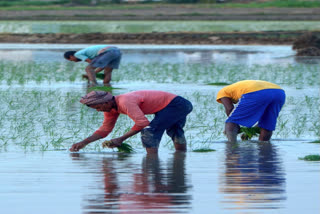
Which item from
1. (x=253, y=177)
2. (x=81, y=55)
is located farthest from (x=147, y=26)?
(x=253, y=177)

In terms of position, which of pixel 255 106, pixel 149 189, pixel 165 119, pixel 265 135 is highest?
pixel 255 106

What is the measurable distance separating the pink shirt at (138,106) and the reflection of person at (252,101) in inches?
45.6

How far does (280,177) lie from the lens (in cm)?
762

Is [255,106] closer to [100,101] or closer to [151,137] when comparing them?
[151,137]

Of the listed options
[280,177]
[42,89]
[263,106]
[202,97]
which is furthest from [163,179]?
[42,89]

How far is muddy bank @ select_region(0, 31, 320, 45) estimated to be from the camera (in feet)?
130

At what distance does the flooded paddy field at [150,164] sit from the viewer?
6.50 metres

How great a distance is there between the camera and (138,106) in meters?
8.09

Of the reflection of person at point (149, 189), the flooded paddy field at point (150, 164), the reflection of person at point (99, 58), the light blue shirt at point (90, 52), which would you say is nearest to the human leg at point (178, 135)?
the flooded paddy field at point (150, 164)

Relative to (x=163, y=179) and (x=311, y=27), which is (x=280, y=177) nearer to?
(x=163, y=179)

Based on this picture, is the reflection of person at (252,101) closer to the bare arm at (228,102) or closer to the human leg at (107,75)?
the bare arm at (228,102)

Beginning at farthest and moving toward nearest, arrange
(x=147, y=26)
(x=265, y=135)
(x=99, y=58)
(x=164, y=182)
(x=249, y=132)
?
(x=147, y=26) → (x=99, y=58) → (x=249, y=132) → (x=265, y=135) → (x=164, y=182)

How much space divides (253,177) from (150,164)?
1.26 metres

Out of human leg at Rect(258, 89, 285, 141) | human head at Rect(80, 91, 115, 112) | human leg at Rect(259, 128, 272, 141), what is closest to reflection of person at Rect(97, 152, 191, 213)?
human head at Rect(80, 91, 115, 112)
